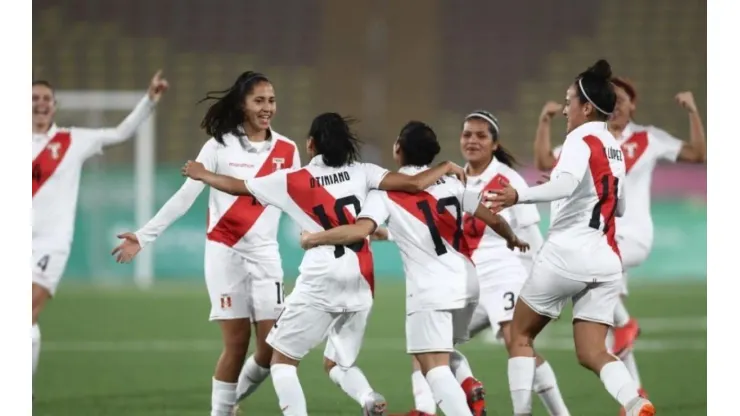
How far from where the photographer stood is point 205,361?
29.8 feet

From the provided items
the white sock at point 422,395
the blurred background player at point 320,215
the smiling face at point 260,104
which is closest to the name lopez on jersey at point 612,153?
the blurred background player at point 320,215

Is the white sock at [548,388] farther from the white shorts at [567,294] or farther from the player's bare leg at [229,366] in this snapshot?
the player's bare leg at [229,366]

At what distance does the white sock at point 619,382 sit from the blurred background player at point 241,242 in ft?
5.31

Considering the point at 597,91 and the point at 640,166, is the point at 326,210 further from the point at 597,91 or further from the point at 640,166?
the point at 640,166

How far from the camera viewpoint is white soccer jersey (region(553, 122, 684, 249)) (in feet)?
22.8

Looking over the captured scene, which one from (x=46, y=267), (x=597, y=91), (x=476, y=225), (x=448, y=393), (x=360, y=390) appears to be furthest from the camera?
(x=46, y=267)

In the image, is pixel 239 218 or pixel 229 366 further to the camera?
pixel 239 218

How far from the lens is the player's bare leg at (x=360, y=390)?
560cm

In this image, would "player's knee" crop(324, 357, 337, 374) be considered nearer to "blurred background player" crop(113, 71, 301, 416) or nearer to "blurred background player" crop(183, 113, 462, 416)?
"blurred background player" crop(113, 71, 301, 416)

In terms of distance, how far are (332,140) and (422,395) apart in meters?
1.40

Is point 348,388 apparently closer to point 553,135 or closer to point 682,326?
point 682,326

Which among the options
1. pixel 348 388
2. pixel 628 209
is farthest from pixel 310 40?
pixel 348 388

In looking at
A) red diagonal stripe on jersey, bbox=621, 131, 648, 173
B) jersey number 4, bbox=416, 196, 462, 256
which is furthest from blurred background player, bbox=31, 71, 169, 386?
red diagonal stripe on jersey, bbox=621, 131, 648, 173

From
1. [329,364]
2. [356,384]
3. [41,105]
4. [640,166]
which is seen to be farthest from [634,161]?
[41,105]
